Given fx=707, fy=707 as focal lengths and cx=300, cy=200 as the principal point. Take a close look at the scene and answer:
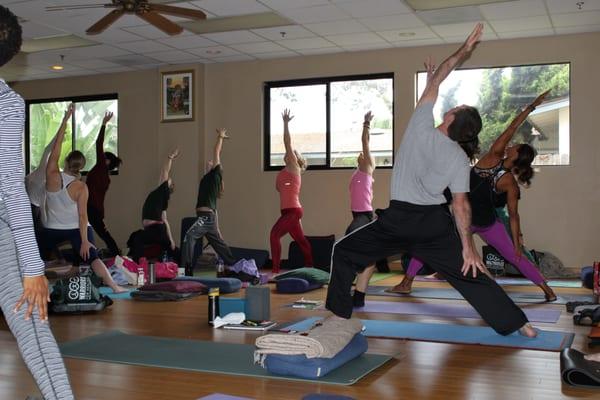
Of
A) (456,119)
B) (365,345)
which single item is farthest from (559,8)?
(365,345)

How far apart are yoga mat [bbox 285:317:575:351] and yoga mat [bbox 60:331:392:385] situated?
0.68 m

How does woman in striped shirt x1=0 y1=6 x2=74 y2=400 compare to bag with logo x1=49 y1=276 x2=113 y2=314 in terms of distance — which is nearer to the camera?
woman in striped shirt x1=0 y1=6 x2=74 y2=400

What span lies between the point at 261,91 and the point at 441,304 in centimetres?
563

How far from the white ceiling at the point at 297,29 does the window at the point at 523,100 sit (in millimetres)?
523

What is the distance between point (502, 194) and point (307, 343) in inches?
119

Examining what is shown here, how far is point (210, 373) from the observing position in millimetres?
3506

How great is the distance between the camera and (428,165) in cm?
398

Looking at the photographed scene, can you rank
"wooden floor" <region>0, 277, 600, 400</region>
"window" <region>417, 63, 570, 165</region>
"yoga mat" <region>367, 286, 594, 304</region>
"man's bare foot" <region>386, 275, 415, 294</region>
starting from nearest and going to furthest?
"wooden floor" <region>0, 277, 600, 400</region>
"yoga mat" <region>367, 286, 594, 304</region>
"man's bare foot" <region>386, 275, 415, 294</region>
"window" <region>417, 63, 570, 165</region>

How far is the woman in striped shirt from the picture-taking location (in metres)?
2.10

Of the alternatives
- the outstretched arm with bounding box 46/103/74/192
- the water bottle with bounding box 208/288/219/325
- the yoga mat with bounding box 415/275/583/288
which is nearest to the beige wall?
the yoga mat with bounding box 415/275/583/288

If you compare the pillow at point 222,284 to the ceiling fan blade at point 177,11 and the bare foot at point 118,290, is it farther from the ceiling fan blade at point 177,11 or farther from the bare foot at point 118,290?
the ceiling fan blade at point 177,11

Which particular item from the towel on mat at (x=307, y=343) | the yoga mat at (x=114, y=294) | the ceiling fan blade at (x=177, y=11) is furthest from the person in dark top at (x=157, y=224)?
Answer: the towel on mat at (x=307, y=343)

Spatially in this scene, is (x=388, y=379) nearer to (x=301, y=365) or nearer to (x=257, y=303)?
(x=301, y=365)

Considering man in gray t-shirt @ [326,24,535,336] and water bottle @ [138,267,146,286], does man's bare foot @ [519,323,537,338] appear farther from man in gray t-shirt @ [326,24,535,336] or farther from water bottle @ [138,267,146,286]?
water bottle @ [138,267,146,286]
